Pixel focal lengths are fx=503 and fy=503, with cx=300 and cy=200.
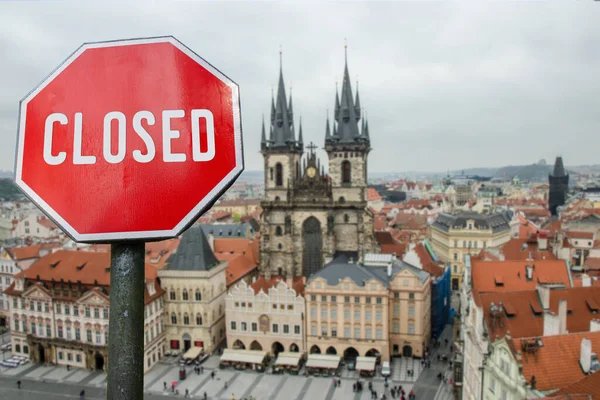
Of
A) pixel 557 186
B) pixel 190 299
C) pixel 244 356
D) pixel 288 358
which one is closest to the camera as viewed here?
pixel 288 358

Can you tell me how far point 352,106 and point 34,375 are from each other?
139 feet

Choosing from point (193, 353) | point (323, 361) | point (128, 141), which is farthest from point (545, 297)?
point (193, 353)

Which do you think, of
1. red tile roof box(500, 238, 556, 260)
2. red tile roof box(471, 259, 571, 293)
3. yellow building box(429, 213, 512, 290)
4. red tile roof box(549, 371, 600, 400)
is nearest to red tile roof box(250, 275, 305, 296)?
red tile roof box(471, 259, 571, 293)

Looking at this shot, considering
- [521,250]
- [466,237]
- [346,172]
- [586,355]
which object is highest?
[346,172]

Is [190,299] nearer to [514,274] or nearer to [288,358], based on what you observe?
[288,358]

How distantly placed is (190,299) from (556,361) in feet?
112

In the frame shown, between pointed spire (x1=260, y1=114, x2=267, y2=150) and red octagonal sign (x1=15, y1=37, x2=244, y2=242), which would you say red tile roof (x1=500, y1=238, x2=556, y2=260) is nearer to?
pointed spire (x1=260, y1=114, x2=267, y2=150)

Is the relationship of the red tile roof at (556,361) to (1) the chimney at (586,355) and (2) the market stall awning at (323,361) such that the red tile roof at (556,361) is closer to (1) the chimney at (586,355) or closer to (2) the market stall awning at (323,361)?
(1) the chimney at (586,355)

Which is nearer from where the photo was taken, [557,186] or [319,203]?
[319,203]

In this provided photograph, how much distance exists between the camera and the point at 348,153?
58.0 m

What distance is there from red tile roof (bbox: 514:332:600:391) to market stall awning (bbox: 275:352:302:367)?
2458cm

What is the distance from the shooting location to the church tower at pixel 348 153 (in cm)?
5722

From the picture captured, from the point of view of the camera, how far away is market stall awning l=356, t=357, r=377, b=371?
40.4 meters

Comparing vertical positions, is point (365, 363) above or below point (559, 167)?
below
